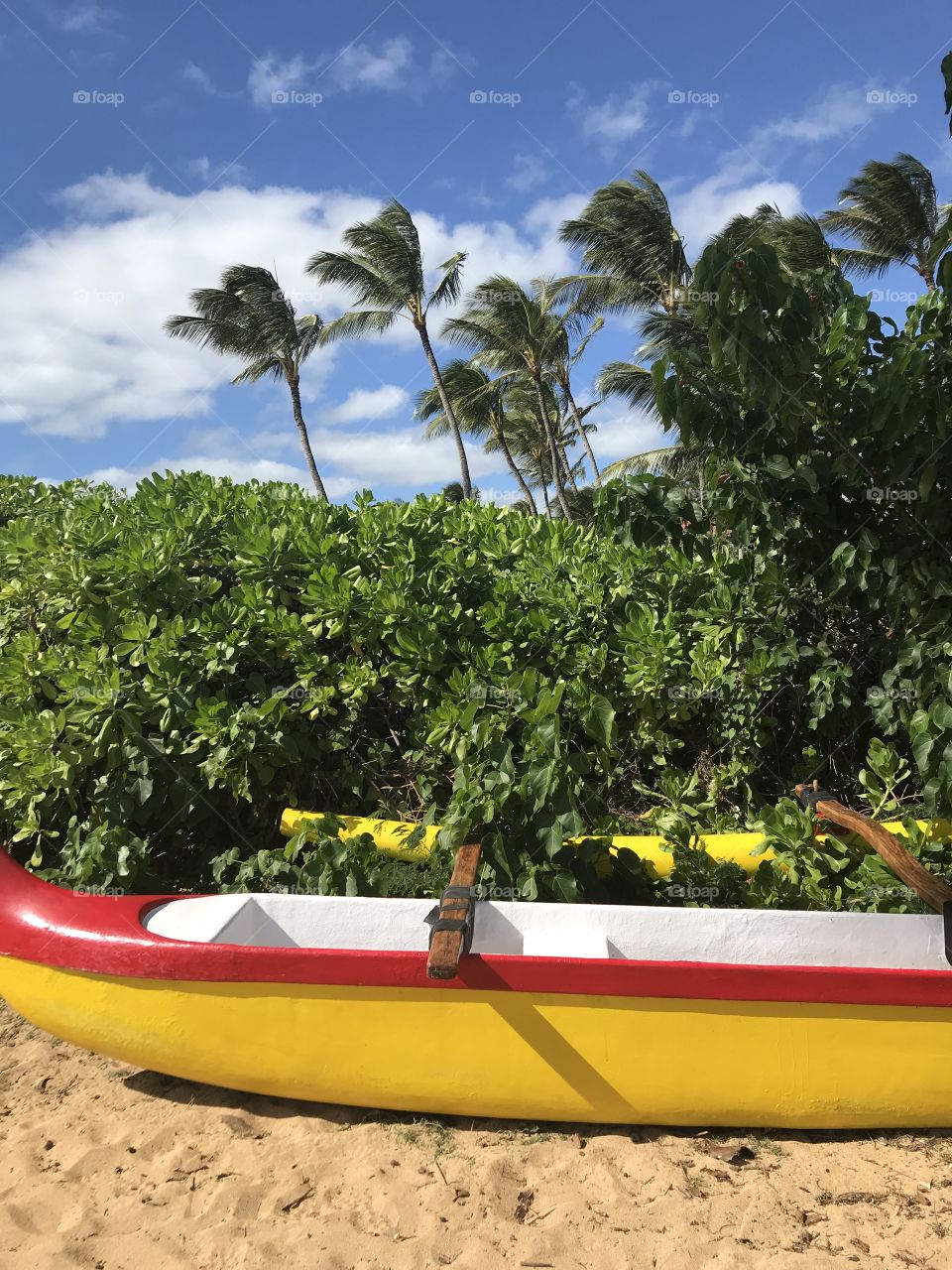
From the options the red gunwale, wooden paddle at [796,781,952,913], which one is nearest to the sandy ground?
the red gunwale

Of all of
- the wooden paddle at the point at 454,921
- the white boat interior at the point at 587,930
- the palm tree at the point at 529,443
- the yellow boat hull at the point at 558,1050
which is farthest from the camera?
the palm tree at the point at 529,443

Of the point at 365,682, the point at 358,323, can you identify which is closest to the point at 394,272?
the point at 358,323

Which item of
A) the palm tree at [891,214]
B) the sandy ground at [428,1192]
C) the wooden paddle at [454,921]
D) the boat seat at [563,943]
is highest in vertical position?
the palm tree at [891,214]

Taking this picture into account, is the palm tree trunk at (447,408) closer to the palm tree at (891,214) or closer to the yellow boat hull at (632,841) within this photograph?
the palm tree at (891,214)

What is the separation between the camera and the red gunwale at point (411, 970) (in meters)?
2.62

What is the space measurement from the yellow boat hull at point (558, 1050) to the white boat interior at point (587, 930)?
347mm

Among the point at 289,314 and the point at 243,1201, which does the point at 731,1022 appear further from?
the point at 289,314

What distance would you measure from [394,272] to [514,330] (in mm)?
4155

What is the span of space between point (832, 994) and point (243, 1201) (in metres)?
1.88

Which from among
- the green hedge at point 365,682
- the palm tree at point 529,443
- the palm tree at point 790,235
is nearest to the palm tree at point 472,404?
the palm tree at point 529,443

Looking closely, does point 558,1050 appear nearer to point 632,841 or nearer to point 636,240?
point 632,841

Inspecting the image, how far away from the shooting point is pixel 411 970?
2.70 m

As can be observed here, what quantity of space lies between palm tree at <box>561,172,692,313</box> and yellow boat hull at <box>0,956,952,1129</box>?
21.5m

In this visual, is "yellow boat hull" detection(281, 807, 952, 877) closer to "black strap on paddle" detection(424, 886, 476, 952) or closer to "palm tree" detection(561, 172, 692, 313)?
"black strap on paddle" detection(424, 886, 476, 952)
